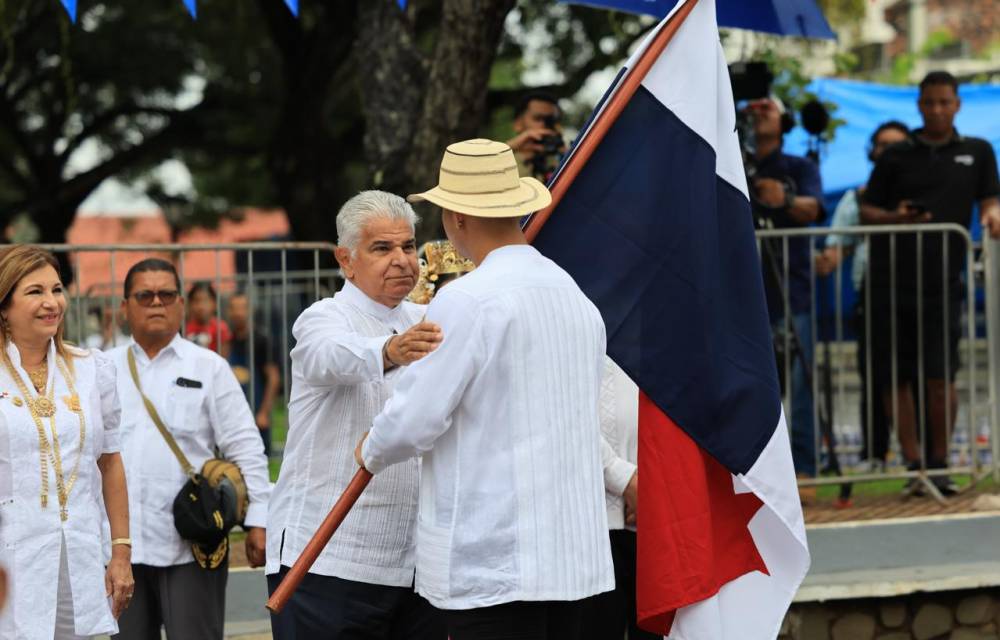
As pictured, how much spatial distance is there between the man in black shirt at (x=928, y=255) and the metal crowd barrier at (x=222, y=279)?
3298mm

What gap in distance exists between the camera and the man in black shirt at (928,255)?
354 inches

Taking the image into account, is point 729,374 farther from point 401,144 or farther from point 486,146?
point 401,144

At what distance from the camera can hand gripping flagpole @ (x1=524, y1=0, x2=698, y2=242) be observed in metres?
4.86

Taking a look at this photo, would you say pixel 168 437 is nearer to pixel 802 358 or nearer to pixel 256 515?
pixel 256 515

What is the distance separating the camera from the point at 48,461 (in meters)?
4.71

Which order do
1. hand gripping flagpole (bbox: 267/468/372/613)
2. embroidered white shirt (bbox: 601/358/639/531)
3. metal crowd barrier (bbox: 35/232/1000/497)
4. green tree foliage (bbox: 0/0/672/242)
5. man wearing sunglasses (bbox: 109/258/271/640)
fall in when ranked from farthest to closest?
green tree foliage (bbox: 0/0/672/242) < metal crowd barrier (bbox: 35/232/1000/497) < man wearing sunglasses (bbox: 109/258/271/640) < embroidered white shirt (bbox: 601/358/639/531) < hand gripping flagpole (bbox: 267/468/372/613)

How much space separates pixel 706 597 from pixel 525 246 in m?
1.41

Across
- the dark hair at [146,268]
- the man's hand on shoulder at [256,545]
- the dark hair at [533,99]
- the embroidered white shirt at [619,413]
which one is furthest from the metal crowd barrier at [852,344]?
the embroidered white shirt at [619,413]

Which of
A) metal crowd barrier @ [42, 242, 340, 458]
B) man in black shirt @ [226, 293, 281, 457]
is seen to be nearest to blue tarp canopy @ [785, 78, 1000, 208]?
metal crowd barrier @ [42, 242, 340, 458]

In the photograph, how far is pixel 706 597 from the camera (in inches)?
195

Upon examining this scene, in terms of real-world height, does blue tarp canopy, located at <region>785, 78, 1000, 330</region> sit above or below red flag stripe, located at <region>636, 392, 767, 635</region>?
above

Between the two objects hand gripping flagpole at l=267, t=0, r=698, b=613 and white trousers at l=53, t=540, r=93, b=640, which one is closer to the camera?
hand gripping flagpole at l=267, t=0, r=698, b=613

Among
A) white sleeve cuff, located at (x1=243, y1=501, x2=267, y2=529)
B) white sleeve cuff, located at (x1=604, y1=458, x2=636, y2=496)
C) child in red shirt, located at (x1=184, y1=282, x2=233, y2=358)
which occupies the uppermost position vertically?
child in red shirt, located at (x1=184, y1=282, x2=233, y2=358)

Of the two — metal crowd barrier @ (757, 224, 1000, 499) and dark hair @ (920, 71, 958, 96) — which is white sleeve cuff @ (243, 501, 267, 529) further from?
dark hair @ (920, 71, 958, 96)
